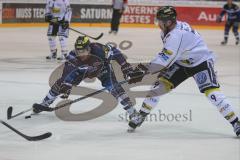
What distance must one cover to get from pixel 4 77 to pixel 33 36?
20.7 feet

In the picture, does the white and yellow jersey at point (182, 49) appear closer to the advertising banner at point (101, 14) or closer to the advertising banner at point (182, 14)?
the advertising banner at point (101, 14)

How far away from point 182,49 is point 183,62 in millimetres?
191

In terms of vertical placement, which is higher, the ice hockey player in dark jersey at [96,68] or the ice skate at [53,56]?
the ice hockey player in dark jersey at [96,68]

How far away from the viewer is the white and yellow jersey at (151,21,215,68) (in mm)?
5211

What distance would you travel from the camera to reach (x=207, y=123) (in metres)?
6.21

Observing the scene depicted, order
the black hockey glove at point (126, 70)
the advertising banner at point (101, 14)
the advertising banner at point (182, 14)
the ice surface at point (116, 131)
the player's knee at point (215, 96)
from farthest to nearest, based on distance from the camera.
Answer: the advertising banner at point (182, 14), the advertising banner at point (101, 14), the black hockey glove at point (126, 70), the player's knee at point (215, 96), the ice surface at point (116, 131)

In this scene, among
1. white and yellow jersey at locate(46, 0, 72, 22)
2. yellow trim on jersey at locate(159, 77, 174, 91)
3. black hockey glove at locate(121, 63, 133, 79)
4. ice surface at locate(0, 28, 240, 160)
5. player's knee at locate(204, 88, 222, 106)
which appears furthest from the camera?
white and yellow jersey at locate(46, 0, 72, 22)

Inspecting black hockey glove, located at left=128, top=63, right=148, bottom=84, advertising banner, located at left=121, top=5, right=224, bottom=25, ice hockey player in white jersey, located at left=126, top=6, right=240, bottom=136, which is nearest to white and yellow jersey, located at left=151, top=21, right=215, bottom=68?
ice hockey player in white jersey, located at left=126, top=6, right=240, bottom=136

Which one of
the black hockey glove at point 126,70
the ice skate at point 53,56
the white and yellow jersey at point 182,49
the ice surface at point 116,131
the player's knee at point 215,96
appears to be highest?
the white and yellow jersey at point 182,49

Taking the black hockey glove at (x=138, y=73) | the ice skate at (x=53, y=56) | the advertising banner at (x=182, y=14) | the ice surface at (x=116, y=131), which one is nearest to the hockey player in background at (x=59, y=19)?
the ice skate at (x=53, y=56)

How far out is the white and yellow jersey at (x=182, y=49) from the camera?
17.1 ft

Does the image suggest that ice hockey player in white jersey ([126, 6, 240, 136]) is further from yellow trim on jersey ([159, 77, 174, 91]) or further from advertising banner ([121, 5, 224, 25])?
advertising banner ([121, 5, 224, 25])

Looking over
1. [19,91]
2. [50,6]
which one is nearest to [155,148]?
[19,91]

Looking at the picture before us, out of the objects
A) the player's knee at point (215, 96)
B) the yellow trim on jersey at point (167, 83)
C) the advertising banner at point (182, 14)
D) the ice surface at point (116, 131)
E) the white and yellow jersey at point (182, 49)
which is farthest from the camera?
the advertising banner at point (182, 14)
